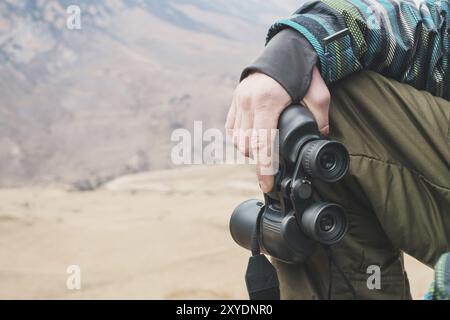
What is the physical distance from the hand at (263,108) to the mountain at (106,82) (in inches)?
151

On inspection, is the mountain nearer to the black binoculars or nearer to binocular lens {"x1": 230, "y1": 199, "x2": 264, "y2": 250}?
binocular lens {"x1": 230, "y1": 199, "x2": 264, "y2": 250}

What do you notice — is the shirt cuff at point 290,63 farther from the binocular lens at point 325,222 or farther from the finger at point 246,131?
the binocular lens at point 325,222

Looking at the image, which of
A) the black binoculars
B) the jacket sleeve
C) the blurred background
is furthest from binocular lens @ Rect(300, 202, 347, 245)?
the blurred background

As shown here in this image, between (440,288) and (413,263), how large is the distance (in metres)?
2.13

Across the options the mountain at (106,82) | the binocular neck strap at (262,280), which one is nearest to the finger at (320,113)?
the binocular neck strap at (262,280)

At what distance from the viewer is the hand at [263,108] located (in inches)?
42.4

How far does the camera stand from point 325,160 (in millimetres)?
1021

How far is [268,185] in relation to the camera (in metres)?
1.10

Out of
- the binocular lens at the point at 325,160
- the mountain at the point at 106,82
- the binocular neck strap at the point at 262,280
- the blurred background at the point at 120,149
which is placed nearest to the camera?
the binocular lens at the point at 325,160

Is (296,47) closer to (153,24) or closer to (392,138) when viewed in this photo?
(392,138)

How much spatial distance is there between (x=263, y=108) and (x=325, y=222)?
0.20 m

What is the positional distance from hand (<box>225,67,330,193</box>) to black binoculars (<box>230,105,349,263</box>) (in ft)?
0.06

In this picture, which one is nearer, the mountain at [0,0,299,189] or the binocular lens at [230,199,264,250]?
the binocular lens at [230,199,264,250]

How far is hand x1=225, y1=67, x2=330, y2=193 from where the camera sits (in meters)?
1.08
